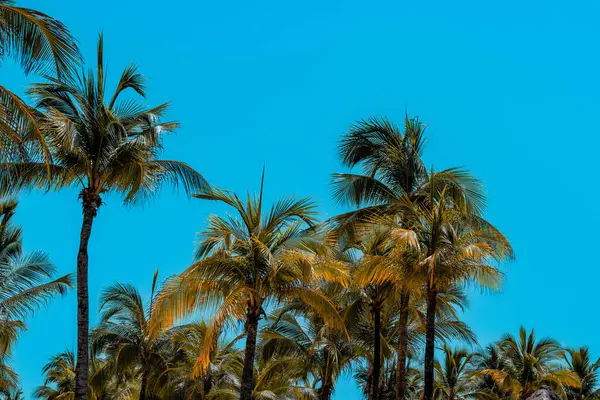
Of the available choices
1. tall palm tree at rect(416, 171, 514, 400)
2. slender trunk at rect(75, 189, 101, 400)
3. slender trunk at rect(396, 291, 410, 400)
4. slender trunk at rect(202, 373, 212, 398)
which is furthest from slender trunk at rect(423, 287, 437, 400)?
slender trunk at rect(202, 373, 212, 398)

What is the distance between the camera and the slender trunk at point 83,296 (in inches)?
645

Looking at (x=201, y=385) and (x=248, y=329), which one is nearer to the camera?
(x=248, y=329)

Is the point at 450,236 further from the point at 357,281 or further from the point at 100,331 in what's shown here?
the point at 100,331

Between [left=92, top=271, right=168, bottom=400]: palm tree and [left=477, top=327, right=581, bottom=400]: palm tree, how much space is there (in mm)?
18083

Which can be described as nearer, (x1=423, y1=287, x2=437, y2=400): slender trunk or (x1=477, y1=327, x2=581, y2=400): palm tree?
(x1=423, y1=287, x2=437, y2=400): slender trunk

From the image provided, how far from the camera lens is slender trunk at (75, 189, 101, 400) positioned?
16.4 m

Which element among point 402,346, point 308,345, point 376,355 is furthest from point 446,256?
point 308,345

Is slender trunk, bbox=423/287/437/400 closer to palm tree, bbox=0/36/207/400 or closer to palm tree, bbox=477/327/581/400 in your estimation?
palm tree, bbox=0/36/207/400

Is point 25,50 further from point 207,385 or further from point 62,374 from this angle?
point 62,374

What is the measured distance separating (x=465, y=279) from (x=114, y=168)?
9.11 meters

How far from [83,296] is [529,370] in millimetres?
28304

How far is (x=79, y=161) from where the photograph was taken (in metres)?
17.9

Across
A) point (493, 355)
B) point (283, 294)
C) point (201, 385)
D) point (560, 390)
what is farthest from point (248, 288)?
point (493, 355)

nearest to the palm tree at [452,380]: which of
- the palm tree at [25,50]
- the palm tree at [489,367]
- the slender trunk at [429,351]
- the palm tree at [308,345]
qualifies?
the palm tree at [489,367]
